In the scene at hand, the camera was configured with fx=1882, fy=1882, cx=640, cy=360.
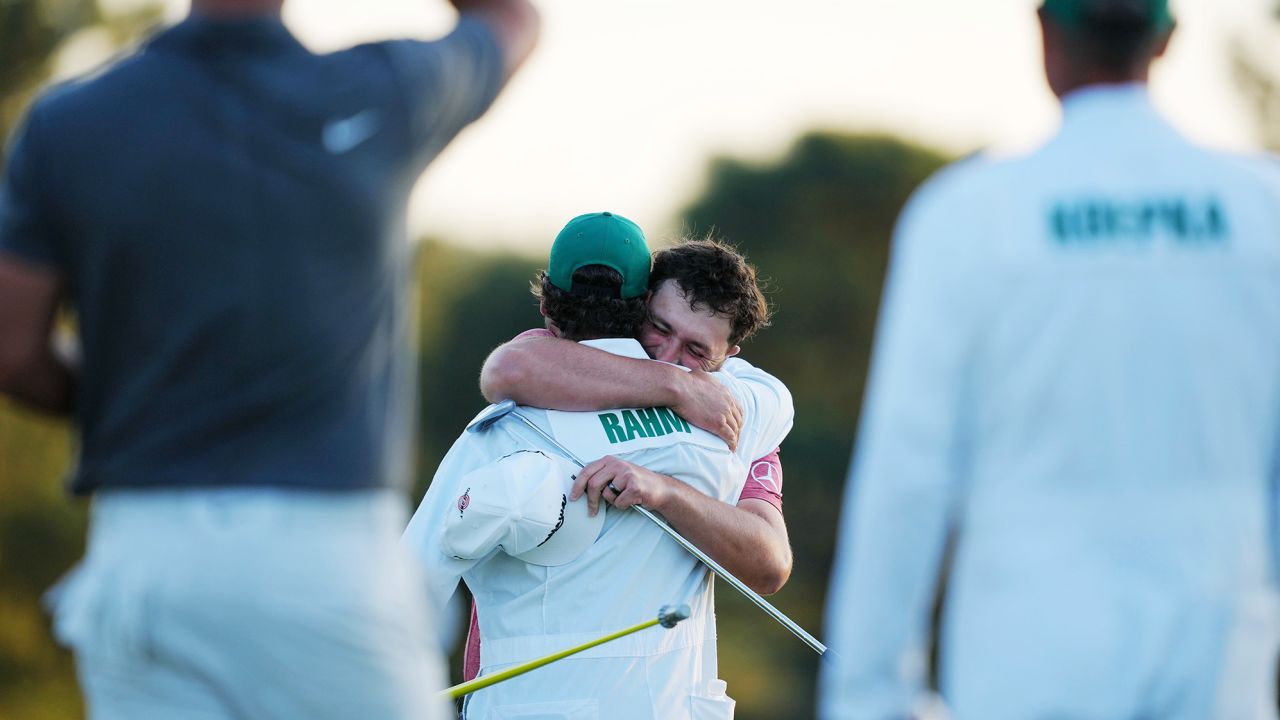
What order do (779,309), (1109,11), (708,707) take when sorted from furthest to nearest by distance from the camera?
(779,309) < (708,707) < (1109,11)

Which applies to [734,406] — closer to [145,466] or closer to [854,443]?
[145,466]

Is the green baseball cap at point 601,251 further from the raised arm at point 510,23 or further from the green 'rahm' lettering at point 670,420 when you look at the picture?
the raised arm at point 510,23

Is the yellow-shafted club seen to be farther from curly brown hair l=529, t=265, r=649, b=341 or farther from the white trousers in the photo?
the white trousers

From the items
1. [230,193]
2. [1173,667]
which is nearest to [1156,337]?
[1173,667]

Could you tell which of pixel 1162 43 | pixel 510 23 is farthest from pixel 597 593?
pixel 1162 43

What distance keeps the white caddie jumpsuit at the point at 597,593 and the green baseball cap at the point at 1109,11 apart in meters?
1.65

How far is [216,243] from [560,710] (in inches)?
70.5

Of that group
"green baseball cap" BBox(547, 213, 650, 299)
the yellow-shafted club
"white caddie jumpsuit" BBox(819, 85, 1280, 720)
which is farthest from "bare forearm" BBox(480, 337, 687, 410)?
"white caddie jumpsuit" BBox(819, 85, 1280, 720)

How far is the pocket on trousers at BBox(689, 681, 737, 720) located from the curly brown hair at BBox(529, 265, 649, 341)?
86cm

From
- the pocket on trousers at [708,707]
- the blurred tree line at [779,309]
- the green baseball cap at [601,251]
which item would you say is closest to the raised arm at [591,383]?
the green baseball cap at [601,251]

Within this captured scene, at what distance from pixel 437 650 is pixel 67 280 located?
78cm

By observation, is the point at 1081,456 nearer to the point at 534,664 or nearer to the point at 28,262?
the point at 28,262

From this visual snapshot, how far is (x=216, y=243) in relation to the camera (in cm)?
267

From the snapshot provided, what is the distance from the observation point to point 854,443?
1598 inches
